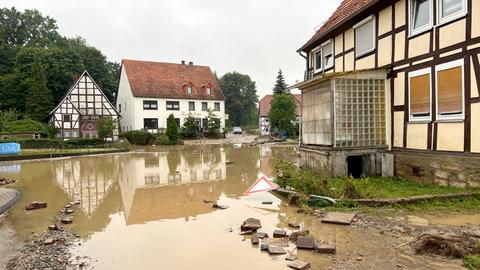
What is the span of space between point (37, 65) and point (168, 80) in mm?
Result: 18753

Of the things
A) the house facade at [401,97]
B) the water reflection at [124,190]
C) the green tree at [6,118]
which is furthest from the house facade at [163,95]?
the house facade at [401,97]

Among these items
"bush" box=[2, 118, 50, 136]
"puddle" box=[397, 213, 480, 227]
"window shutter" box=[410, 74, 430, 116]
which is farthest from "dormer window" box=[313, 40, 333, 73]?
"bush" box=[2, 118, 50, 136]

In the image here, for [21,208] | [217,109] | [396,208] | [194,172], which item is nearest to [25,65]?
[217,109]

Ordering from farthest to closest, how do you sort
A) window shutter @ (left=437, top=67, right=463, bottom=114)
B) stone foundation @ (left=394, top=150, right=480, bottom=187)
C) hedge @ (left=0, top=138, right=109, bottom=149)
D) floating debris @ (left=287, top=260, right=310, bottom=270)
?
hedge @ (left=0, top=138, right=109, bottom=149) → window shutter @ (left=437, top=67, right=463, bottom=114) → stone foundation @ (left=394, top=150, right=480, bottom=187) → floating debris @ (left=287, top=260, right=310, bottom=270)

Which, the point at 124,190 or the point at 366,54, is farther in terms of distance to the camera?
the point at 366,54

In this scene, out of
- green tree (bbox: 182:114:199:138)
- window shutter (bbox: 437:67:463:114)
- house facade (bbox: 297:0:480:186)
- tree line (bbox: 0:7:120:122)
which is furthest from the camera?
tree line (bbox: 0:7:120:122)

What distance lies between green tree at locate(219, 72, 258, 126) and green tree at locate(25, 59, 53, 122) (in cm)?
4495

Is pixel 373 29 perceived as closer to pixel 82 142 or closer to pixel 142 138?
pixel 142 138

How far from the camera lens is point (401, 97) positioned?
1219 centimetres

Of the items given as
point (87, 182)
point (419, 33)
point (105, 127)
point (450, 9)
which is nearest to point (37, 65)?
point (105, 127)

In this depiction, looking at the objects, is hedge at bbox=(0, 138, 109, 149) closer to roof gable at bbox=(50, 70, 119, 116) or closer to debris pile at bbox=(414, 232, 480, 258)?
roof gable at bbox=(50, 70, 119, 116)

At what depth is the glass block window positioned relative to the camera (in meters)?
12.5

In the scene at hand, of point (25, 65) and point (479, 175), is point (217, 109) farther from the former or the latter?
point (479, 175)

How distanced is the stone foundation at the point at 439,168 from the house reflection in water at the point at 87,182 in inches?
392
